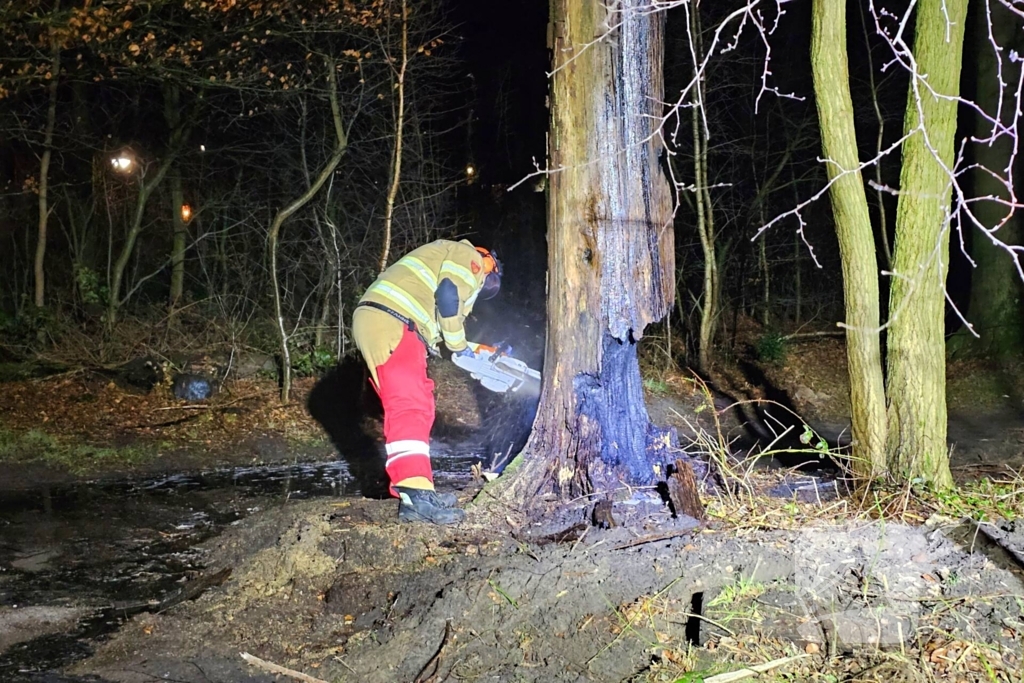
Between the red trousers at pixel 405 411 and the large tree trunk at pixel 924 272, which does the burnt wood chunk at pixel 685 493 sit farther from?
the red trousers at pixel 405 411

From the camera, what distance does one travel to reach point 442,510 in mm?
5164

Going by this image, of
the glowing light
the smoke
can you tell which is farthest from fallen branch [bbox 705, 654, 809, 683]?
the glowing light

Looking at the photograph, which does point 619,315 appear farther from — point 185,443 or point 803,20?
point 803,20

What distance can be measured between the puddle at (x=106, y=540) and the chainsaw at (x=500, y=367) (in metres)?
1.28

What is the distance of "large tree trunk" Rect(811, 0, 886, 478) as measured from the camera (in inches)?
200

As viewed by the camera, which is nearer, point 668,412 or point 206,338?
point 668,412

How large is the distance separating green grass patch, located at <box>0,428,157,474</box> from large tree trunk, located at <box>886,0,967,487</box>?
22.6 feet

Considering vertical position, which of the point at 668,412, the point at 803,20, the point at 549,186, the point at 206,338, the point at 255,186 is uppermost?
the point at 803,20

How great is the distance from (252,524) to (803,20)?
15139 mm

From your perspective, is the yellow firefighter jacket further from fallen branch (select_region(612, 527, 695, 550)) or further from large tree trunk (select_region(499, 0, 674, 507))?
fallen branch (select_region(612, 527, 695, 550))

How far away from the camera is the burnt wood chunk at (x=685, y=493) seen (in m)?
4.75

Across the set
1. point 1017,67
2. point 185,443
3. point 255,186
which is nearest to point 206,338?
point 185,443

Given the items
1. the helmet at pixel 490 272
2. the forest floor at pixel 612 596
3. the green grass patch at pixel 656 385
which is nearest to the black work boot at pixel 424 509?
the forest floor at pixel 612 596

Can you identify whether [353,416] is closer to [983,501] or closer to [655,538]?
[655,538]
